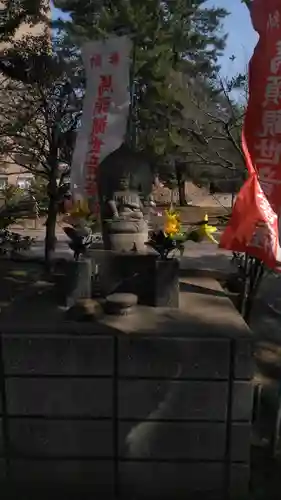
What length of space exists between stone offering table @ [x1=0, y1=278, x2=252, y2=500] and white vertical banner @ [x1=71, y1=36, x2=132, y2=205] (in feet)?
6.99

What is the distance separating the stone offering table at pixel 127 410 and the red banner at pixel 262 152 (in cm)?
101

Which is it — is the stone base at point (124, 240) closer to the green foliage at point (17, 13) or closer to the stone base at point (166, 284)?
the stone base at point (166, 284)

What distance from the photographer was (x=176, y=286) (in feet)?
17.6

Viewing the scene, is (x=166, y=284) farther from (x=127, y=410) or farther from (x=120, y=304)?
(x=127, y=410)

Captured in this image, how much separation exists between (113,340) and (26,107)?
10845 millimetres

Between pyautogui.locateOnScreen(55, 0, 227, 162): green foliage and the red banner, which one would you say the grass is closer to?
pyautogui.locateOnScreen(55, 0, 227, 162): green foliage

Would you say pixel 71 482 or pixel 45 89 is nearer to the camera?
pixel 71 482

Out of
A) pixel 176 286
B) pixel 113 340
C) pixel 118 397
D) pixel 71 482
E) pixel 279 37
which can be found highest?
pixel 279 37

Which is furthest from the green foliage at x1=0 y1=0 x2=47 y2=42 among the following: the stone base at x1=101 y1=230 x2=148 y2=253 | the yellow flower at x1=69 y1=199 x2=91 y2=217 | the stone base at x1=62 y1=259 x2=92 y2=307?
the stone base at x1=62 y1=259 x2=92 y2=307

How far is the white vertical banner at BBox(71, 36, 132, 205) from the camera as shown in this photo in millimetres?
5848

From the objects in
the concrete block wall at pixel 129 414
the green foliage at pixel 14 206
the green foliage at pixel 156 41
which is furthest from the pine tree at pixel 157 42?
the concrete block wall at pixel 129 414

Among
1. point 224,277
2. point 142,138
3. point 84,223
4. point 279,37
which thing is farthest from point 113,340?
point 142,138

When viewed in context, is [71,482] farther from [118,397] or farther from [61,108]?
[61,108]

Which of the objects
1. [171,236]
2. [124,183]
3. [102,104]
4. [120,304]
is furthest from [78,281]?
[124,183]
